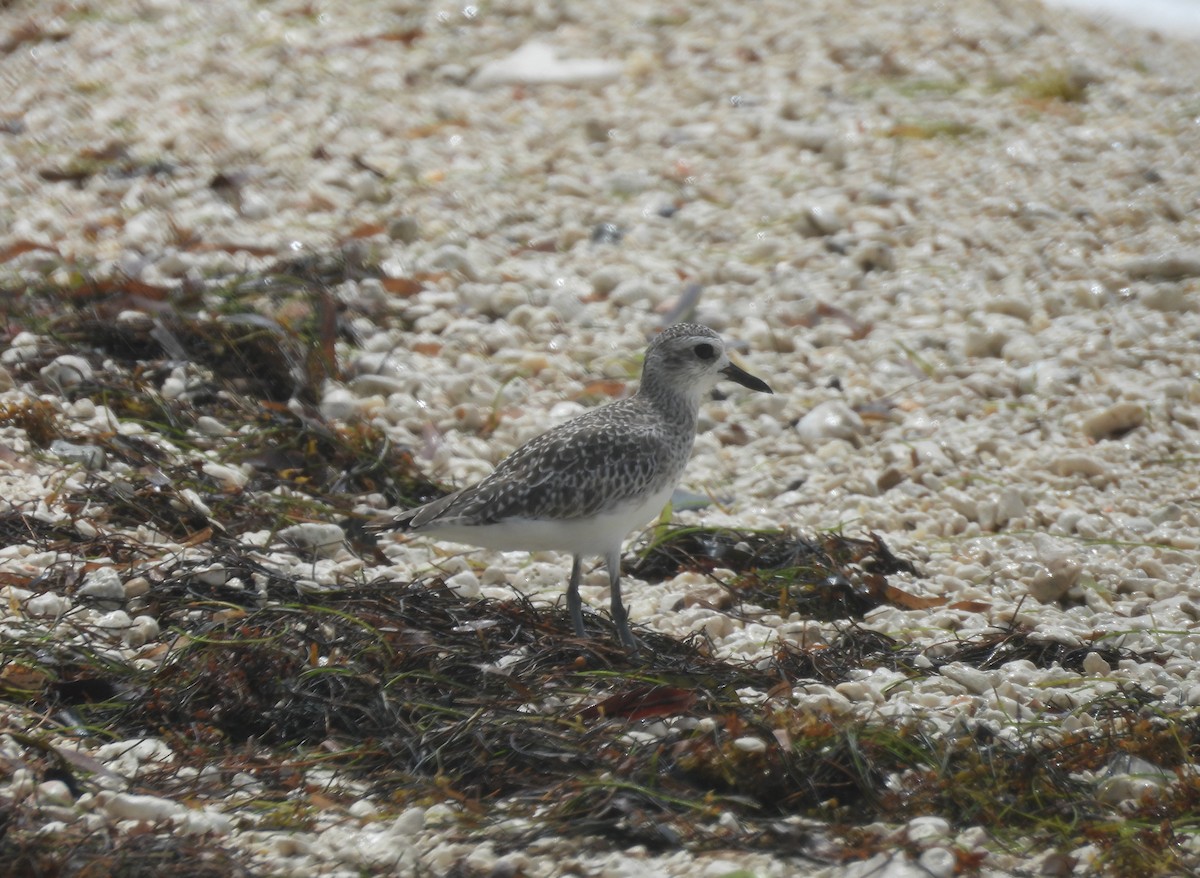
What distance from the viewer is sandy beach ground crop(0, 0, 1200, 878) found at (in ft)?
18.4

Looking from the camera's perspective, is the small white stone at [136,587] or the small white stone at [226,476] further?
the small white stone at [226,476]

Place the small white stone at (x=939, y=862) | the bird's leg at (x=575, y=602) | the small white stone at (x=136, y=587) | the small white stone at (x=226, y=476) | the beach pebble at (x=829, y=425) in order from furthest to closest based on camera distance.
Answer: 1. the beach pebble at (x=829, y=425)
2. the small white stone at (x=226, y=476)
3. the bird's leg at (x=575, y=602)
4. the small white stone at (x=136, y=587)
5. the small white stone at (x=939, y=862)

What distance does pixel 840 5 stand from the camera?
11109 millimetres

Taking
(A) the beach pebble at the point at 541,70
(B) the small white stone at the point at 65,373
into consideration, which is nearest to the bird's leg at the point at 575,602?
(B) the small white stone at the point at 65,373

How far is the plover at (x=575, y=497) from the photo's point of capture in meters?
5.16

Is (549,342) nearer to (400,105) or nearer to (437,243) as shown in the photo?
(437,243)

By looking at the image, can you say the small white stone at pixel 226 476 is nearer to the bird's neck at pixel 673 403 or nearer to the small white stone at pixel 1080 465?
the bird's neck at pixel 673 403

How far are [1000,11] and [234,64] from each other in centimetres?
552

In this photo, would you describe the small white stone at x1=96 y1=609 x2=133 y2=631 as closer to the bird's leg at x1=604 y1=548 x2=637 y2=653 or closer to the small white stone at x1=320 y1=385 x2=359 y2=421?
the bird's leg at x1=604 y1=548 x2=637 y2=653

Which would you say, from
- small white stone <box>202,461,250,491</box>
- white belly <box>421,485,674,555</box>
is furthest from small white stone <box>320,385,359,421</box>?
white belly <box>421,485,674,555</box>

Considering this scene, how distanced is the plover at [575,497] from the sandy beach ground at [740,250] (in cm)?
47

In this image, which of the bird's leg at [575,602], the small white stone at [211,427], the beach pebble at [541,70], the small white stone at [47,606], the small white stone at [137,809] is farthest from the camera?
the beach pebble at [541,70]

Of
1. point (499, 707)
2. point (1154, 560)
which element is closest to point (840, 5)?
point (1154, 560)

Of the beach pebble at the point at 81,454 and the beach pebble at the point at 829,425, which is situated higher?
the beach pebble at the point at 81,454
